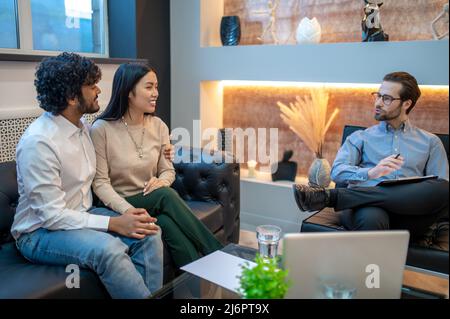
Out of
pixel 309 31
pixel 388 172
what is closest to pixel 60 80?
pixel 388 172

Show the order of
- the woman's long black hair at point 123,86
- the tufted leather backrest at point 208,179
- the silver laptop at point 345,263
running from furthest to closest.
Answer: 1. the tufted leather backrest at point 208,179
2. the woman's long black hair at point 123,86
3. the silver laptop at point 345,263

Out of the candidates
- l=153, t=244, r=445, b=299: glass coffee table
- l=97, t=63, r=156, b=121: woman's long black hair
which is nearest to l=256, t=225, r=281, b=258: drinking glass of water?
l=153, t=244, r=445, b=299: glass coffee table

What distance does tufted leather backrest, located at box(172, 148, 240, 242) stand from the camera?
8.02ft

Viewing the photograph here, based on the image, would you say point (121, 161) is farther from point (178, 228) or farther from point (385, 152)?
point (385, 152)

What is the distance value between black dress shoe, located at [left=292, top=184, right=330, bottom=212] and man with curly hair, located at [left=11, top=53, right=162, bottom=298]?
2.24ft

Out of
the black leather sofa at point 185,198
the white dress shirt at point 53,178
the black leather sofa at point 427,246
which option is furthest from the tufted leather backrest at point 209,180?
the white dress shirt at point 53,178

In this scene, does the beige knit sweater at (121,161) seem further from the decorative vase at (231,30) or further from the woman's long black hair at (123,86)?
the decorative vase at (231,30)

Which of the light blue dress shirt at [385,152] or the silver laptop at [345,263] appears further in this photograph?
the light blue dress shirt at [385,152]

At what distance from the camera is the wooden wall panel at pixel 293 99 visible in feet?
8.87

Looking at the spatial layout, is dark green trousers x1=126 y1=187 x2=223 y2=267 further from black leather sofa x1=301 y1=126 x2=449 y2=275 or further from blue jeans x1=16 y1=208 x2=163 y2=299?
black leather sofa x1=301 y1=126 x2=449 y2=275

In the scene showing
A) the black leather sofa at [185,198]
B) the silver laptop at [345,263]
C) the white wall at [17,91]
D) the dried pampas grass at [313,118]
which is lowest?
the black leather sofa at [185,198]

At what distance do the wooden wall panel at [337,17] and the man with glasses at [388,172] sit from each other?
789 millimetres

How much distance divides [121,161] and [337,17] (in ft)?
6.43

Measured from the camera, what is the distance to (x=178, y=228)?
194 centimetres
